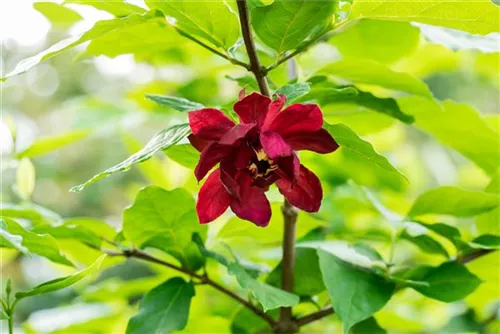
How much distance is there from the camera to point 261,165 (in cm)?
51

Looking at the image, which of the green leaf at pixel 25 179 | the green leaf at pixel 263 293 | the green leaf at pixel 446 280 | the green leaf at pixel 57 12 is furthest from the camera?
the green leaf at pixel 25 179

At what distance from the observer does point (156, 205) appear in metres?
0.67

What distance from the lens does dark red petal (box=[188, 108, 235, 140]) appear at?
496 mm

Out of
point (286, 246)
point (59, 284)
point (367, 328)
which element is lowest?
point (367, 328)

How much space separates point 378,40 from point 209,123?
1.74 ft

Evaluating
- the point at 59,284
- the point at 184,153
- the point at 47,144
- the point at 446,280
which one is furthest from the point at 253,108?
the point at 47,144

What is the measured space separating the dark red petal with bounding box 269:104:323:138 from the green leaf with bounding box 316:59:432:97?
197 millimetres

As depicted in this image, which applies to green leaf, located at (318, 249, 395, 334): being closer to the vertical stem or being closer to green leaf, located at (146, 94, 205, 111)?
the vertical stem

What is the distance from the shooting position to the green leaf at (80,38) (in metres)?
0.53

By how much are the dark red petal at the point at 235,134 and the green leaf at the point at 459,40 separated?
1.13 feet

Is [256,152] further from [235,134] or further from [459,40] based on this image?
[459,40]

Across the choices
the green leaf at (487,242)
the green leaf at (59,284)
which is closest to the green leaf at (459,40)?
the green leaf at (487,242)

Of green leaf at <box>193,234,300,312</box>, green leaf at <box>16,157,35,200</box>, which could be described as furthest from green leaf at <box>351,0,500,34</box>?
green leaf at <box>16,157,35,200</box>

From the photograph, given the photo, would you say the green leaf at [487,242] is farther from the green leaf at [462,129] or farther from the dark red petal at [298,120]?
the dark red petal at [298,120]
